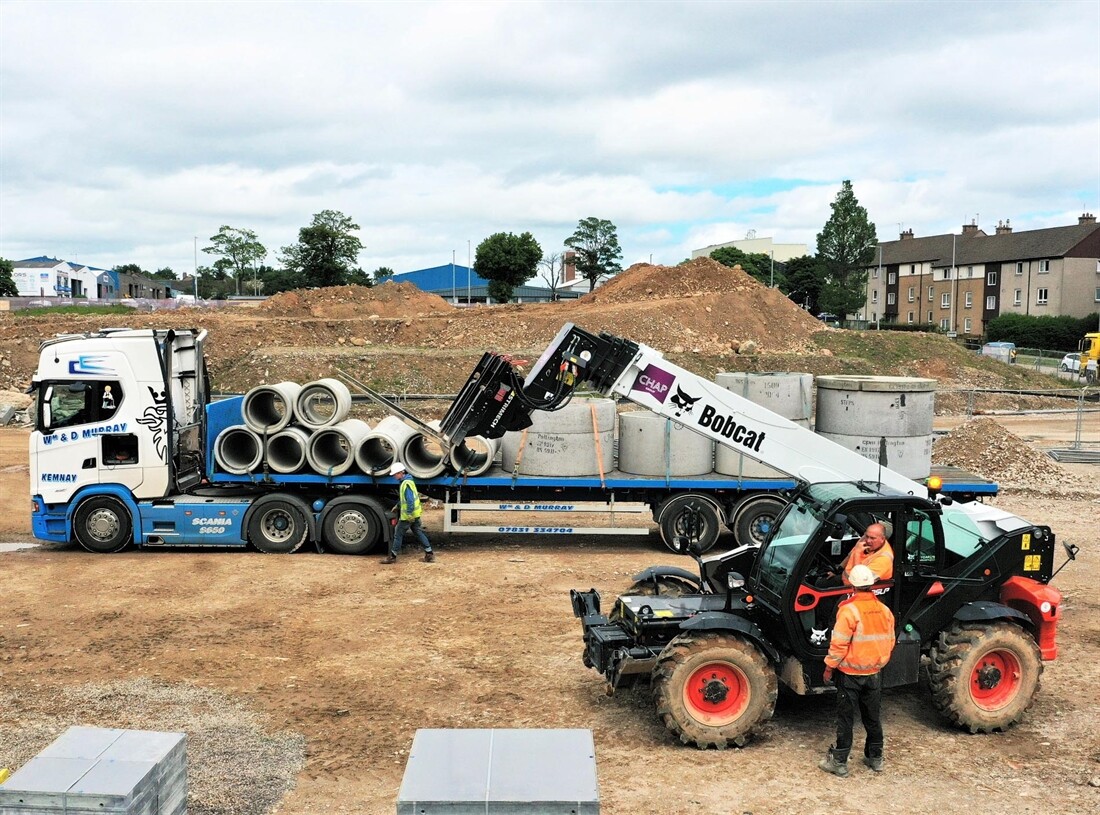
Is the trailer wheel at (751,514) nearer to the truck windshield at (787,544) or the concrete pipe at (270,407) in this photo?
the truck windshield at (787,544)

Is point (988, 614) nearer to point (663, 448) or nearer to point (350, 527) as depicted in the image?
point (663, 448)

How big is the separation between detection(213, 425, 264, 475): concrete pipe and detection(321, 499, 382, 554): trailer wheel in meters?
1.31

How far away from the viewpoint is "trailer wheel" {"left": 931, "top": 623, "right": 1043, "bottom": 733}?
762 centimetres

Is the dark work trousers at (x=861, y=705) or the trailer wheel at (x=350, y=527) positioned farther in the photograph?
the trailer wheel at (x=350, y=527)

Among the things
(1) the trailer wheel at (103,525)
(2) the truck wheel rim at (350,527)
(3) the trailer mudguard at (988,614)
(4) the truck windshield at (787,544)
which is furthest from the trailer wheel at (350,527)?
(3) the trailer mudguard at (988,614)

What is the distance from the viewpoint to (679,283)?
4881 cm

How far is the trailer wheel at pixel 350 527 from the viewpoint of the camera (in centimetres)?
1399

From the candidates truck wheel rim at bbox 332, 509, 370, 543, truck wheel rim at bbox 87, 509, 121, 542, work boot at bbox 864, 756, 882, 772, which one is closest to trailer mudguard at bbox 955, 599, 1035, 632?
work boot at bbox 864, 756, 882, 772

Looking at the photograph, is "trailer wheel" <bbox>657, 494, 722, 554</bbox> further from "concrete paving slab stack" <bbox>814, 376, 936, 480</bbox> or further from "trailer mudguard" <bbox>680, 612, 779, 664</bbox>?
"trailer mudguard" <bbox>680, 612, 779, 664</bbox>

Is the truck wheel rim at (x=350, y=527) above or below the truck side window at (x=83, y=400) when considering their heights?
below

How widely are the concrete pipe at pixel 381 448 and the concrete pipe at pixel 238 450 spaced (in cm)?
144

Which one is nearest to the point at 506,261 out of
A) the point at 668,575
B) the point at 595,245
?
the point at 595,245

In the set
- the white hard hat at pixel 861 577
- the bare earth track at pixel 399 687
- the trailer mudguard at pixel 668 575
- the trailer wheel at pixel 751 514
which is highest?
the white hard hat at pixel 861 577

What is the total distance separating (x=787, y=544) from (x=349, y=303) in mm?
42861
